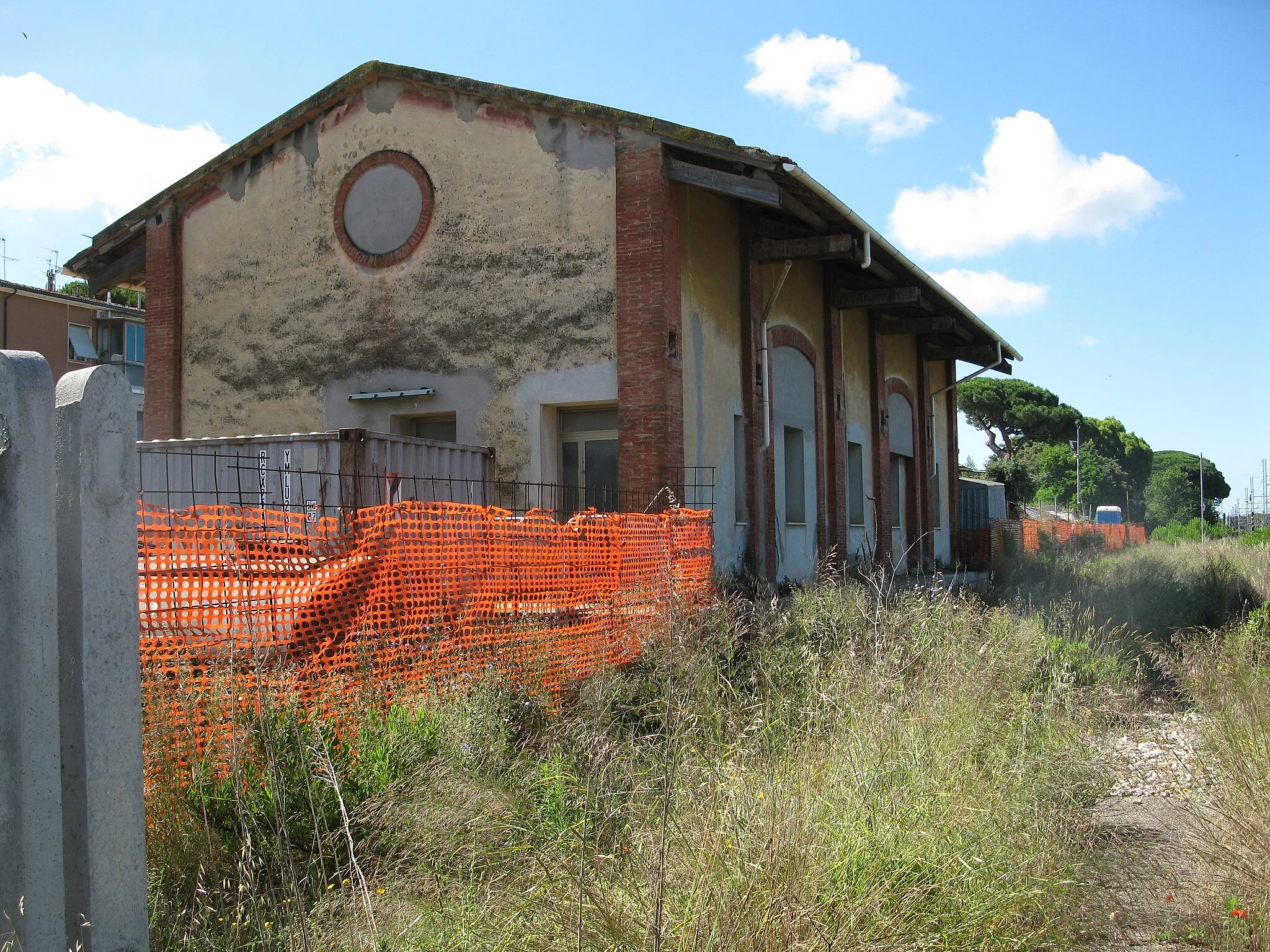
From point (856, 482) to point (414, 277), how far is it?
31.1 feet

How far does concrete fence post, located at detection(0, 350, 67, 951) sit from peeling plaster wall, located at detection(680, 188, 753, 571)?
985 cm

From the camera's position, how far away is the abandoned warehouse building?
40.8 feet

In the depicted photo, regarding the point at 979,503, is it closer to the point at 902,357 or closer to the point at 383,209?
the point at 902,357

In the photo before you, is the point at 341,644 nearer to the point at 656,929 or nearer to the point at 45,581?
the point at 45,581

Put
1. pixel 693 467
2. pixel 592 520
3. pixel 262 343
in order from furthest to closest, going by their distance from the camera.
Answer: pixel 262 343 < pixel 693 467 < pixel 592 520

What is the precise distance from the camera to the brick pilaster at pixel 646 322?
12.1 m

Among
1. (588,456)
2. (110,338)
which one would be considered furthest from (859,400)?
(110,338)

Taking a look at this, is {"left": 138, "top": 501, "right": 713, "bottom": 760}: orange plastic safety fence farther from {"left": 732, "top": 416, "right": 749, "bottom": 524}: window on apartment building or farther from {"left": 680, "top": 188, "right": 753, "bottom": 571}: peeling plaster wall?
Result: {"left": 732, "top": 416, "right": 749, "bottom": 524}: window on apartment building

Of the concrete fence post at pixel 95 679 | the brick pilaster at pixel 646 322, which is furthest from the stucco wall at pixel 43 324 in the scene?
the concrete fence post at pixel 95 679

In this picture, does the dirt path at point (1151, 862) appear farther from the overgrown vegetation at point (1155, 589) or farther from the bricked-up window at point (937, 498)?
the bricked-up window at point (937, 498)

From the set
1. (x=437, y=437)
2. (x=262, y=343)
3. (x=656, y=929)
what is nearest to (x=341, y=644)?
(x=656, y=929)

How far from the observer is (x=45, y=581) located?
2904mm

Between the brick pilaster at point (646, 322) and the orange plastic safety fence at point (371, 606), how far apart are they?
13.0 ft

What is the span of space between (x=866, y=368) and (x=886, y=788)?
16596mm
